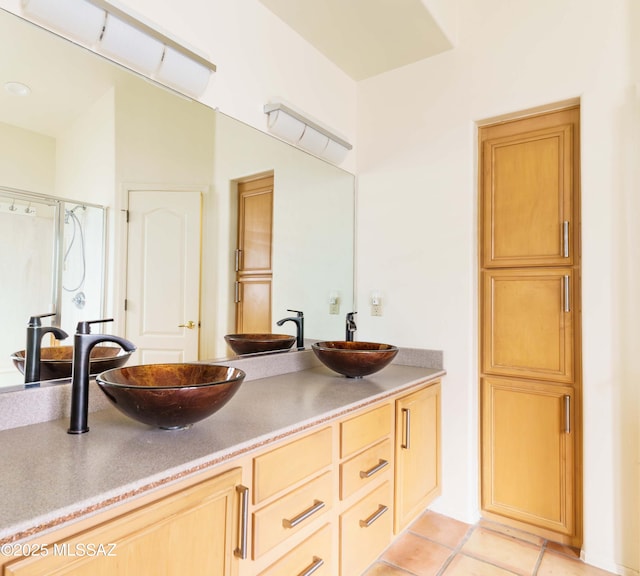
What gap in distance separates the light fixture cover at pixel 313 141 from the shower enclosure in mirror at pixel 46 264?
3.96 ft

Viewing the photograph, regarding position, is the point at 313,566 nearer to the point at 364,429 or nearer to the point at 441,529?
the point at 364,429

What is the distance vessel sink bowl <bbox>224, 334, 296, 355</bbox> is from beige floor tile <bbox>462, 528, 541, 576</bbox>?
1.33 m

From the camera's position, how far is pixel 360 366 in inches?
75.2

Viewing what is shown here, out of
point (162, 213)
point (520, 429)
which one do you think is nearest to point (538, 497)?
point (520, 429)

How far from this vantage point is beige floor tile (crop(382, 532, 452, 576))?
1891mm

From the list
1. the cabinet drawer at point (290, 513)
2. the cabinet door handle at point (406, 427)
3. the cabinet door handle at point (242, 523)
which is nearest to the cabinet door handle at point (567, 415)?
A: the cabinet door handle at point (406, 427)

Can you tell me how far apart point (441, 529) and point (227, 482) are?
163cm

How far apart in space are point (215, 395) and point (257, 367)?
2.71ft

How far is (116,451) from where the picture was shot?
1.02 m

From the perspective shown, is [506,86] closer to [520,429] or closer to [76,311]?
[520,429]

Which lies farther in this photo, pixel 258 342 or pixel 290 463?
pixel 258 342

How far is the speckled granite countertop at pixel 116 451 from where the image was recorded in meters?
0.77

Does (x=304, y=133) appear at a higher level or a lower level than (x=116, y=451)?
higher

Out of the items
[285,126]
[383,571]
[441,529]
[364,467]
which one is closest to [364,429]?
[364,467]
